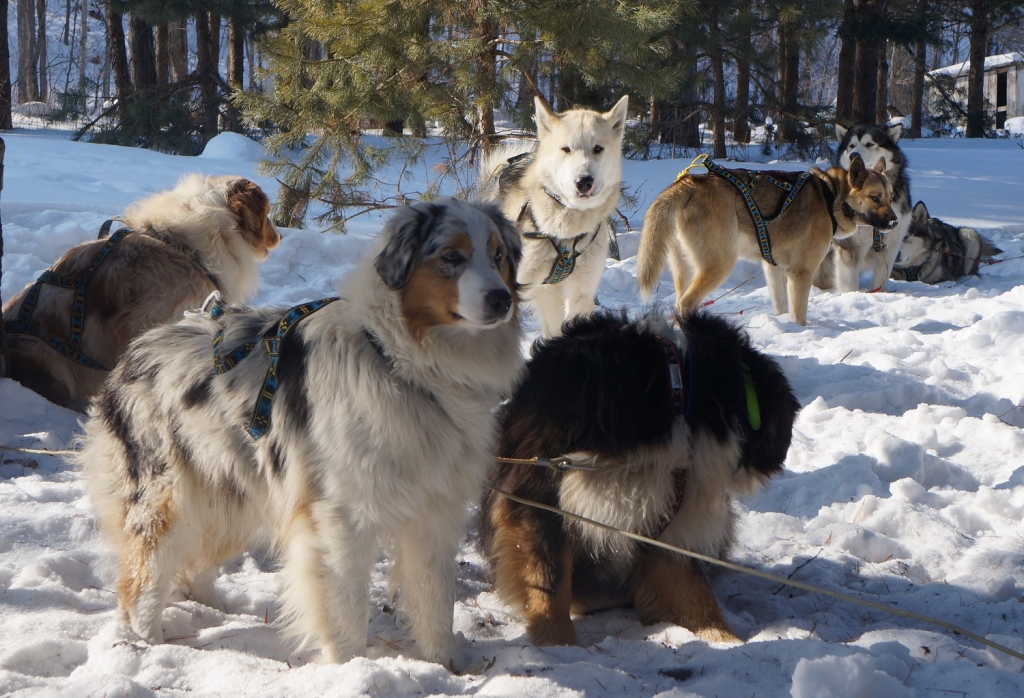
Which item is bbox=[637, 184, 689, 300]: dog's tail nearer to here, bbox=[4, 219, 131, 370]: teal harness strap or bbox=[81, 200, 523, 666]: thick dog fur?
bbox=[4, 219, 131, 370]: teal harness strap

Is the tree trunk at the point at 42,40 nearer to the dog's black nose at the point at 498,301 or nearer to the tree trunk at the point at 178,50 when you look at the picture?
the tree trunk at the point at 178,50

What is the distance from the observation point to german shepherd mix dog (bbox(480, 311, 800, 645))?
323 cm

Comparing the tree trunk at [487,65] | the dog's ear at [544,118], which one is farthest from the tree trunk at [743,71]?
the dog's ear at [544,118]

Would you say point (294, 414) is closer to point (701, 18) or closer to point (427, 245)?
point (427, 245)

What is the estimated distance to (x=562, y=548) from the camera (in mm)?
3311

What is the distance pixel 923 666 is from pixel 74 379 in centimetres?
477

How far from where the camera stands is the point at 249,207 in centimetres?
539

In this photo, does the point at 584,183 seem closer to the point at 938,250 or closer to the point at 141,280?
the point at 141,280

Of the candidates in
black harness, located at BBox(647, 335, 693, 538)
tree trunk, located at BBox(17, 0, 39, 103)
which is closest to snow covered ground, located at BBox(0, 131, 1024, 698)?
black harness, located at BBox(647, 335, 693, 538)

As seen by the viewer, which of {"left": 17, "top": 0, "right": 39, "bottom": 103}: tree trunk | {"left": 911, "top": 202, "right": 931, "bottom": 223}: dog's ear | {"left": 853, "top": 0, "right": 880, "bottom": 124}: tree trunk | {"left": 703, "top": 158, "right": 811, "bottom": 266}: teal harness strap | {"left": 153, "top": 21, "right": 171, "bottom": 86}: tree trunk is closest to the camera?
{"left": 703, "top": 158, "right": 811, "bottom": 266}: teal harness strap

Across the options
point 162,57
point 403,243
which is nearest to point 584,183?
point 403,243

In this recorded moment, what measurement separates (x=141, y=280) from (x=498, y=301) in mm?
3297

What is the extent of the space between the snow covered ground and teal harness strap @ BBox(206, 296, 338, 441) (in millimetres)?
786

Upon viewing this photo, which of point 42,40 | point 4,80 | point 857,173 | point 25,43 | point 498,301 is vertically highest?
point 25,43
